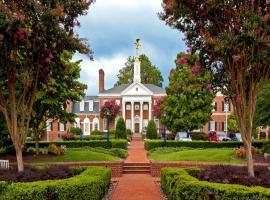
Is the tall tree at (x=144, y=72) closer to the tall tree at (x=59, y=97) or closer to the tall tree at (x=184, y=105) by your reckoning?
the tall tree at (x=184, y=105)

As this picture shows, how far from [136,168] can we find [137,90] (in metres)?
48.9

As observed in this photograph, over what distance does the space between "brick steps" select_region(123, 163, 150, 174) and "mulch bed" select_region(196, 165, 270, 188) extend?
8563 millimetres

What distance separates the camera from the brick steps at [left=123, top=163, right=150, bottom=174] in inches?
860

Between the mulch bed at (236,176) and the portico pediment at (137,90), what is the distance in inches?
2244

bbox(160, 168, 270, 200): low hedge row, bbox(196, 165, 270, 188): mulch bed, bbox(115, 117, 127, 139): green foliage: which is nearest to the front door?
bbox(115, 117, 127, 139): green foliage

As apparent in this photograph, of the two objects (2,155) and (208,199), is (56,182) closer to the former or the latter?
(208,199)

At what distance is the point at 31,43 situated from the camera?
12656 millimetres

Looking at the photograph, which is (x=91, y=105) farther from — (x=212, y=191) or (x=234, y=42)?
(x=212, y=191)

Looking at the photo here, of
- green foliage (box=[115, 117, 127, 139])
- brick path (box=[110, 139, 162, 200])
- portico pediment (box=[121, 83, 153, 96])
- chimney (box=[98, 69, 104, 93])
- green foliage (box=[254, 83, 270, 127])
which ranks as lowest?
brick path (box=[110, 139, 162, 200])

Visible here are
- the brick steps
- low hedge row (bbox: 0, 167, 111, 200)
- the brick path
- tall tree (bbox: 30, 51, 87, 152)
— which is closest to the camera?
low hedge row (bbox: 0, 167, 111, 200)

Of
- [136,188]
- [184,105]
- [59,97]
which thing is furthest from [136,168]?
[184,105]

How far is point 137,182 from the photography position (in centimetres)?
1814

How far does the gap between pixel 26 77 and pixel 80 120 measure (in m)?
62.4

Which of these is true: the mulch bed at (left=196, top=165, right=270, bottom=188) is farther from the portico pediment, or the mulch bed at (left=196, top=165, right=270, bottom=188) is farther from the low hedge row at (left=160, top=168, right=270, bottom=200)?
the portico pediment
